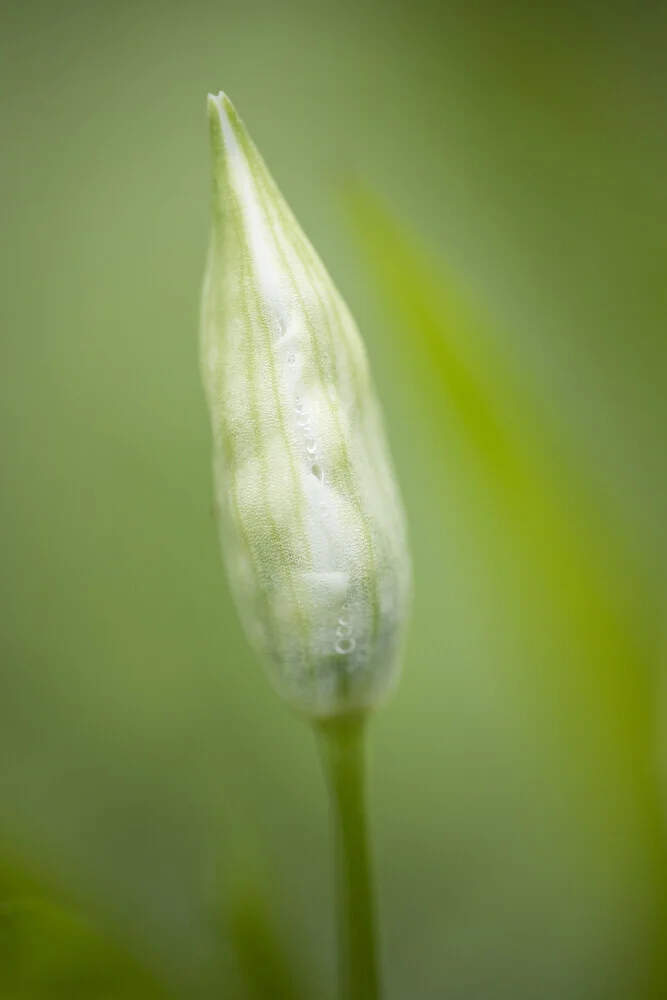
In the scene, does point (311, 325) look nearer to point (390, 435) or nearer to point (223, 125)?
point (223, 125)

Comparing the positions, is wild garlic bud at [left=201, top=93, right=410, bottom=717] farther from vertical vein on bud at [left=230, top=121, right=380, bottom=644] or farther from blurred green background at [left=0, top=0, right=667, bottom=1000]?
blurred green background at [left=0, top=0, right=667, bottom=1000]

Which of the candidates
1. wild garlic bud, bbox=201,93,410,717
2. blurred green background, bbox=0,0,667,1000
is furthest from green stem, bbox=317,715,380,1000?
blurred green background, bbox=0,0,667,1000

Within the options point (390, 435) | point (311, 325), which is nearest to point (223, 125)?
point (311, 325)

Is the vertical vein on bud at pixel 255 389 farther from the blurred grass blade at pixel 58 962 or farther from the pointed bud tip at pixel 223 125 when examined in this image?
the blurred grass blade at pixel 58 962

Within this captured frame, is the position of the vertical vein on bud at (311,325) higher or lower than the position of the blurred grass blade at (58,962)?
higher

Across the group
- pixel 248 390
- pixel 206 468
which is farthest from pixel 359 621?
pixel 206 468

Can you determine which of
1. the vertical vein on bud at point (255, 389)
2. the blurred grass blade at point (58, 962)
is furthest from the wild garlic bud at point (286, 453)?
the blurred grass blade at point (58, 962)
